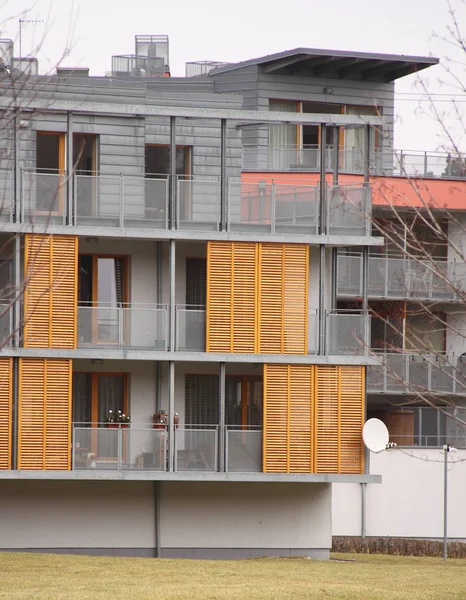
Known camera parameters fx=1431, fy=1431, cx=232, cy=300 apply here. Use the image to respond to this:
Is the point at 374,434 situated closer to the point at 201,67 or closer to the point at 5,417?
the point at 5,417

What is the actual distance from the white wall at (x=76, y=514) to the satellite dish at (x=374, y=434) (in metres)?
5.08

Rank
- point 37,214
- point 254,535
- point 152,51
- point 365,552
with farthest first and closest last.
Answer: point 152,51
point 365,552
point 254,535
point 37,214

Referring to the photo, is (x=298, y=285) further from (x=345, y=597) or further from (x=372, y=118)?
(x=345, y=597)

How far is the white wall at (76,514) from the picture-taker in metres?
31.9

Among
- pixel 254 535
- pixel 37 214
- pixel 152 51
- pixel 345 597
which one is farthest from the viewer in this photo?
pixel 152 51

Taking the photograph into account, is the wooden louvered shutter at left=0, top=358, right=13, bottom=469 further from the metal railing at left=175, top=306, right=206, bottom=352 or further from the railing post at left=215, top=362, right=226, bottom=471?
the railing post at left=215, top=362, right=226, bottom=471

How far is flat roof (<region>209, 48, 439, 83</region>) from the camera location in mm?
48281

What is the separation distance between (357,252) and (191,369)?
558 inches

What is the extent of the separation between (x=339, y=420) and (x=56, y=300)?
6.92 m

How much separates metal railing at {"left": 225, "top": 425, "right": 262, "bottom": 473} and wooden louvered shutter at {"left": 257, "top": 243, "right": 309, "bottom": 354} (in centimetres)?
192

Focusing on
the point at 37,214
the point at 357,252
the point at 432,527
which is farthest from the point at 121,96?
the point at 432,527

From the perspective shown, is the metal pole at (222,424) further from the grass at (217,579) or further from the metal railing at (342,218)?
the metal railing at (342,218)

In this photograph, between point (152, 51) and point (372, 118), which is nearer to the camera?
point (372, 118)

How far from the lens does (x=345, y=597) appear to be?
21.5 m
